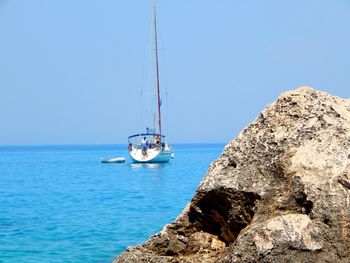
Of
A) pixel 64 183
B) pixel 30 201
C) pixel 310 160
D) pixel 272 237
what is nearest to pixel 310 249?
pixel 272 237

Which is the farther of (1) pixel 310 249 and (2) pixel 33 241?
(2) pixel 33 241

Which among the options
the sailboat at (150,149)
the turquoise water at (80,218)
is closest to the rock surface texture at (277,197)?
the turquoise water at (80,218)

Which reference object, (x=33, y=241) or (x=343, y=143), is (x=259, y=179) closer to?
(x=343, y=143)

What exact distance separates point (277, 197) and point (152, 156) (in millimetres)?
61108

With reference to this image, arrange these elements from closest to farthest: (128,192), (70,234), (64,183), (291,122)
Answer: (291,122)
(70,234)
(128,192)
(64,183)

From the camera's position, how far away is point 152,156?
215 feet

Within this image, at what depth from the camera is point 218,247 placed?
4.86m

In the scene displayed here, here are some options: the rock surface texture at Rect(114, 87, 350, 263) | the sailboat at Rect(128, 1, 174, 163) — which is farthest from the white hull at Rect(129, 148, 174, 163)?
the rock surface texture at Rect(114, 87, 350, 263)

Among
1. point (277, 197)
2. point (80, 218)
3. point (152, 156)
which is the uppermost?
point (277, 197)

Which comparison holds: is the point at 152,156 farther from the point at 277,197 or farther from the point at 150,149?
the point at 277,197

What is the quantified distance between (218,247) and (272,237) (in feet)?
2.58

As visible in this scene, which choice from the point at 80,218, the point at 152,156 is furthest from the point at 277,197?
the point at 152,156

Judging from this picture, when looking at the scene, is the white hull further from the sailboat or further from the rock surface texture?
the rock surface texture

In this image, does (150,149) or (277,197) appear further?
(150,149)
